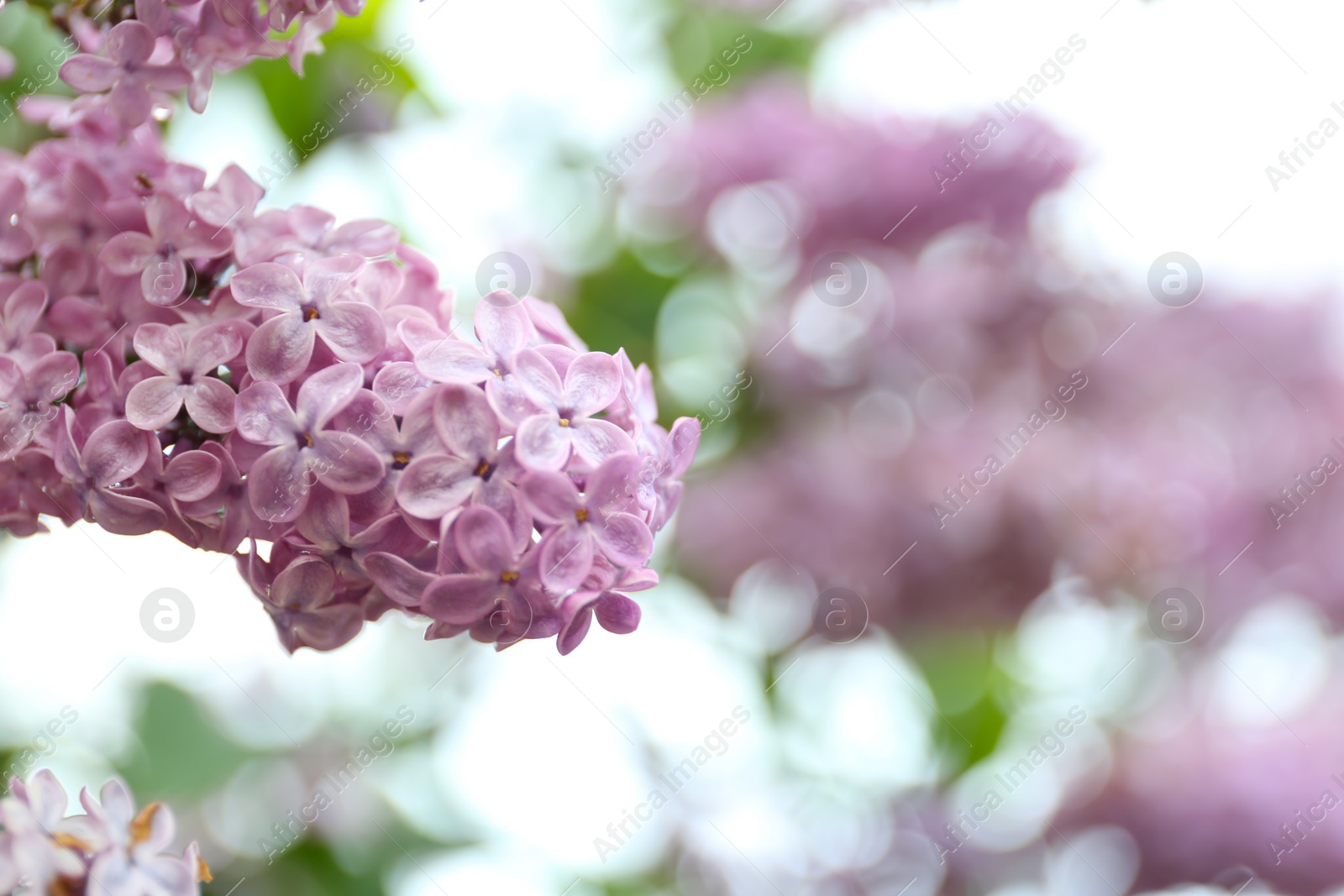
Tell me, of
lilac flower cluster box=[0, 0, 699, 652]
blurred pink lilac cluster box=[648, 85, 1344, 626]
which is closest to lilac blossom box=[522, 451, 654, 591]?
lilac flower cluster box=[0, 0, 699, 652]

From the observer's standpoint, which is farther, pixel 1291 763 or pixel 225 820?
pixel 1291 763

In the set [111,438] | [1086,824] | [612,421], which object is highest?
[612,421]

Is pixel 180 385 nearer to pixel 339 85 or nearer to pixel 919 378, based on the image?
pixel 339 85

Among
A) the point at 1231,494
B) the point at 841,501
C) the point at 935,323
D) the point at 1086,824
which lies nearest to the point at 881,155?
the point at 935,323

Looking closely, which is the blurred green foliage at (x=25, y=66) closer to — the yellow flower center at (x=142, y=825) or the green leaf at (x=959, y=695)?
the yellow flower center at (x=142, y=825)

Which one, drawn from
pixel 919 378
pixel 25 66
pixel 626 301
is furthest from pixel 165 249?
pixel 919 378

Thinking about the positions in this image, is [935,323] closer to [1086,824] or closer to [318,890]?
[1086,824]
